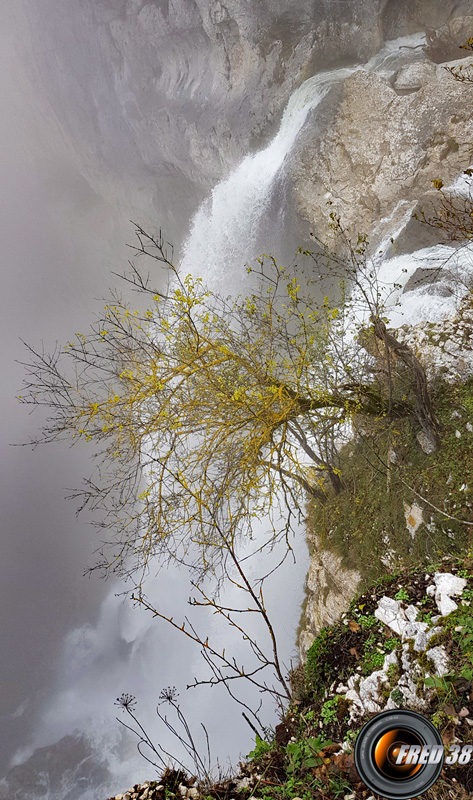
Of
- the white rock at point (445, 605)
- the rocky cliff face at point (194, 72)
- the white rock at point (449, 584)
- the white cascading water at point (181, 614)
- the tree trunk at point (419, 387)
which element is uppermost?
the rocky cliff face at point (194, 72)

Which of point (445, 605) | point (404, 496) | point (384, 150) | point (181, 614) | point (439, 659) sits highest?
point (384, 150)

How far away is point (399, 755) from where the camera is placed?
1.76 meters

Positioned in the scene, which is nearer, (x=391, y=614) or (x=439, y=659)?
(x=439, y=659)

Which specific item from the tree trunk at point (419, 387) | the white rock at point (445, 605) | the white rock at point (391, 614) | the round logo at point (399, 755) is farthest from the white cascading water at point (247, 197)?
the round logo at point (399, 755)

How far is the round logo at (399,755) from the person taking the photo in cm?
167

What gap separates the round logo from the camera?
167cm

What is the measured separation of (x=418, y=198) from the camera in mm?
9641

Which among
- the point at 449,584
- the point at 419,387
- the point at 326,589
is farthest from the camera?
the point at 326,589

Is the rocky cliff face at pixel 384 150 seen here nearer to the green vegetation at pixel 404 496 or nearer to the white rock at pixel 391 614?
the green vegetation at pixel 404 496

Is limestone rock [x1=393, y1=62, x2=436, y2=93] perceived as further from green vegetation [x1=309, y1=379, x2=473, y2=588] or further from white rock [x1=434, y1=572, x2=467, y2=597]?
white rock [x1=434, y1=572, x2=467, y2=597]

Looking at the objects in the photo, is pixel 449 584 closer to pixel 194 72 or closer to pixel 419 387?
pixel 419 387

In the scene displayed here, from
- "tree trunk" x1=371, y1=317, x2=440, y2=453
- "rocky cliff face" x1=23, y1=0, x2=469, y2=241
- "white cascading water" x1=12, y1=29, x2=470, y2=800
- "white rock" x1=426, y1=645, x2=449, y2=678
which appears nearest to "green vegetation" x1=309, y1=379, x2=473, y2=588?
"tree trunk" x1=371, y1=317, x2=440, y2=453

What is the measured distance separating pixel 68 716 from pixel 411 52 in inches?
874

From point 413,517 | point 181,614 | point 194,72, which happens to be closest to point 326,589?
point 413,517
